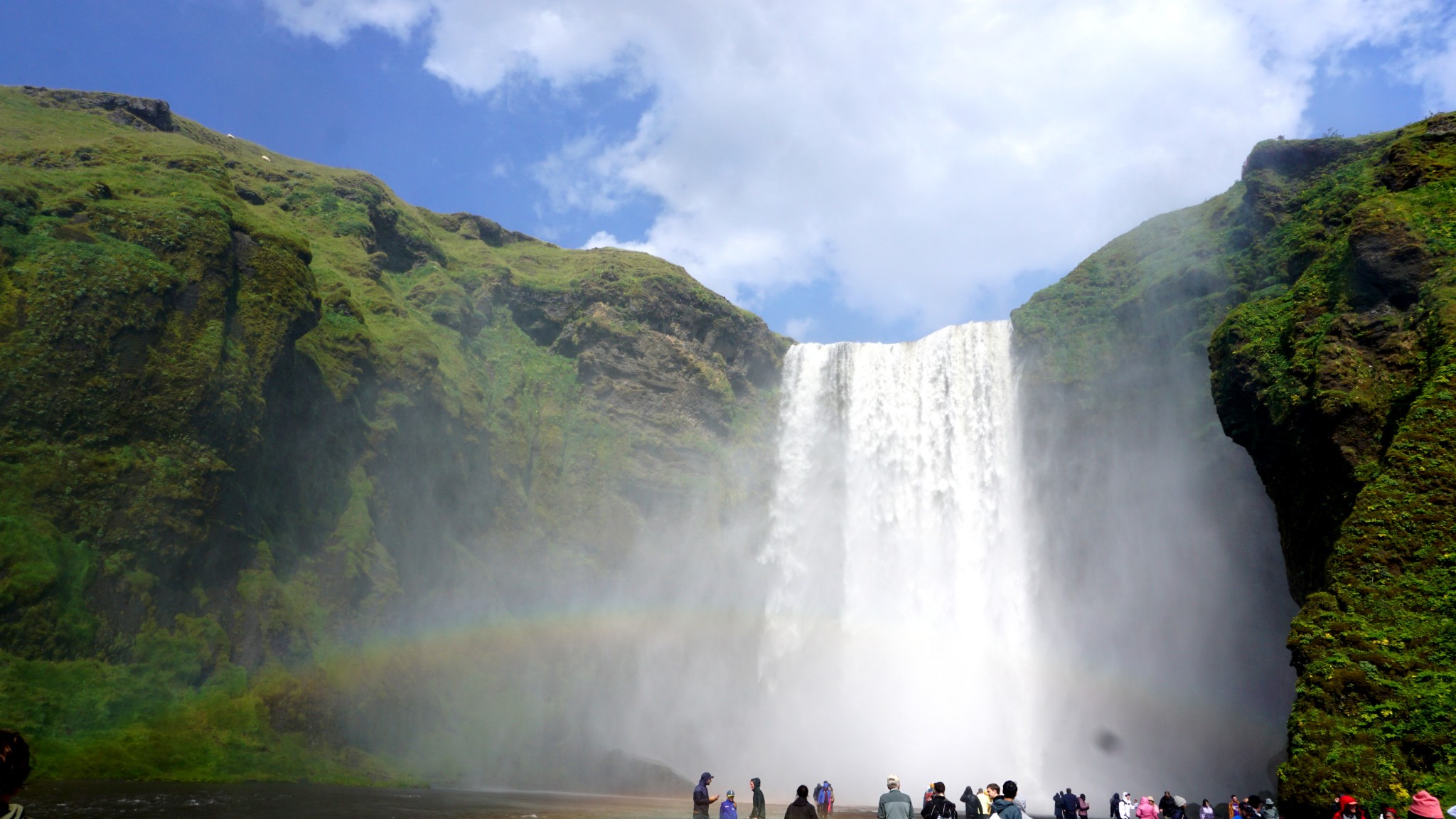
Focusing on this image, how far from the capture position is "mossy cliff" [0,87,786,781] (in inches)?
1363

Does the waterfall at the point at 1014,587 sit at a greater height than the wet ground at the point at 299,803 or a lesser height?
greater

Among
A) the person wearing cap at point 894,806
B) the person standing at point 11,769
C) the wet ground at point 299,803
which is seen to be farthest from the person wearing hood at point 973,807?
the wet ground at point 299,803

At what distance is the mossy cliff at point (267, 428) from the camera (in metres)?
34.6

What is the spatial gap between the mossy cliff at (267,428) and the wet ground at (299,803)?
398 centimetres

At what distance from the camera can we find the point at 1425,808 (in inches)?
442

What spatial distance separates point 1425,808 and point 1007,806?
18.8 ft

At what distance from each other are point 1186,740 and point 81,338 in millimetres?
57351

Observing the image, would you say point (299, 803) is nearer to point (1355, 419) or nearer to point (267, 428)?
point (267, 428)

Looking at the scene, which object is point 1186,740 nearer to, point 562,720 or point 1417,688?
point 1417,688

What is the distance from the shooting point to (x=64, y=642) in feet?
108

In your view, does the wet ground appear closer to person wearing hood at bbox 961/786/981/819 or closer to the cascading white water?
person wearing hood at bbox 961/786/981/819

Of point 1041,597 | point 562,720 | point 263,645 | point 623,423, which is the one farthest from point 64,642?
point 1041,597

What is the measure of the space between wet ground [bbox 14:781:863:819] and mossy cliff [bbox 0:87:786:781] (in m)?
3.98

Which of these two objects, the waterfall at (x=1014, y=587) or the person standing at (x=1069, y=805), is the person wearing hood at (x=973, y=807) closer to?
the person standing at (x=1069, y=805)
